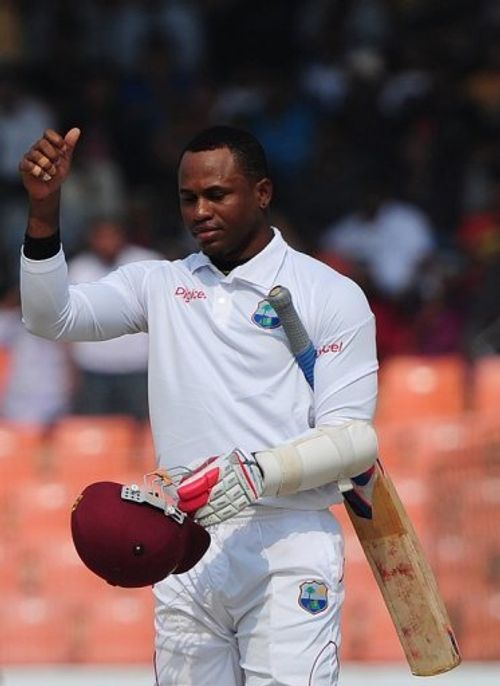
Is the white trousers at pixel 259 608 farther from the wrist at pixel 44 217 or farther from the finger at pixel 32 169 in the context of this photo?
the finger at pixel 32 169

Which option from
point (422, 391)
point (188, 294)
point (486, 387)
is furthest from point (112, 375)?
point (188, 294)

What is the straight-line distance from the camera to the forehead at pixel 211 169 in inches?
176

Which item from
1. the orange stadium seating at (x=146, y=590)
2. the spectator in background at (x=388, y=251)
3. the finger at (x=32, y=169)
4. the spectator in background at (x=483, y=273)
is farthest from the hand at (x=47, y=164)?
the spectator in background at (x=388, y=251)

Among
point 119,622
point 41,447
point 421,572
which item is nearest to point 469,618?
point 119,622

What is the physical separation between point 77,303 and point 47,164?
0.42 metres

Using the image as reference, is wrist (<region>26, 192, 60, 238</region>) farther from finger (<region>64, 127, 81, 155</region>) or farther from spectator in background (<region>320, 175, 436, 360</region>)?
spectator in background (<region>320, 175, 436, 360</region>)

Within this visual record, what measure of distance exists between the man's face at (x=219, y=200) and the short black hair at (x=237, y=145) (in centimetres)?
1

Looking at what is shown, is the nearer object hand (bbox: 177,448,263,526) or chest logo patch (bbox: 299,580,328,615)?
hand (bbox: 177,448,263,526)

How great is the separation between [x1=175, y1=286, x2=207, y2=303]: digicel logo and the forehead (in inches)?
11.6

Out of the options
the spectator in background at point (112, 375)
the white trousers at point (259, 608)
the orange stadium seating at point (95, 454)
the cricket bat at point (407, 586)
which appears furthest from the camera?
the spectator in background at point (112, 375)

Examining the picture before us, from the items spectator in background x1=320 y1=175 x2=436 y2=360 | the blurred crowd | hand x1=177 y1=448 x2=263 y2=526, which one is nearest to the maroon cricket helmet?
hand x1=177 y1=448 x2=263 y2=526

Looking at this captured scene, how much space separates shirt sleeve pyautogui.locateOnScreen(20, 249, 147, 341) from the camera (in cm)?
439

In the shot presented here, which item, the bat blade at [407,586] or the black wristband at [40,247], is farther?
the bat blade at [407,586]

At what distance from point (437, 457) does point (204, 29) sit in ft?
19.7
